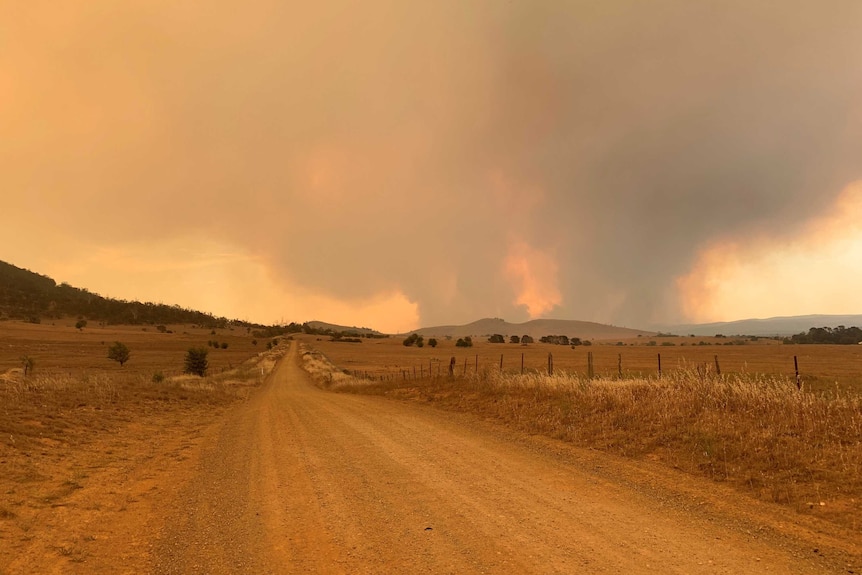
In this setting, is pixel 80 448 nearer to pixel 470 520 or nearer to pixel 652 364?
pixel 470 520

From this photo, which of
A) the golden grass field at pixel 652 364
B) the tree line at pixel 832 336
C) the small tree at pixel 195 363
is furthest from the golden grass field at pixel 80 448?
the tree line at pixel 832 336

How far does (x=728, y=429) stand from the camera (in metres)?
10.9

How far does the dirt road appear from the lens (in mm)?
5707

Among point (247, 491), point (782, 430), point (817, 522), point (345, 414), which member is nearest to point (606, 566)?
point (817, 522)

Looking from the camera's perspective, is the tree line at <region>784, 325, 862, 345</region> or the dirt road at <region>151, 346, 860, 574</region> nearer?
the dirt road at <region>151, 346, 860, 574</region>

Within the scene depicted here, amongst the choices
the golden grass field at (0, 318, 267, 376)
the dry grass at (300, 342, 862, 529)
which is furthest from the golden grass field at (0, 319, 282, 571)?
the golden grass field at (0, 318, 267, 376)

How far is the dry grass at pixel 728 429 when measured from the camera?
820 centimetres

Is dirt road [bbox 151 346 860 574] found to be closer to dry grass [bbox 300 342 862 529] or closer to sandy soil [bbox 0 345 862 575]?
sandy soil [bbox 0 345 862 575]

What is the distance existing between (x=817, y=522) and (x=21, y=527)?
1209cm

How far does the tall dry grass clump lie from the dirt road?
943 millimetres

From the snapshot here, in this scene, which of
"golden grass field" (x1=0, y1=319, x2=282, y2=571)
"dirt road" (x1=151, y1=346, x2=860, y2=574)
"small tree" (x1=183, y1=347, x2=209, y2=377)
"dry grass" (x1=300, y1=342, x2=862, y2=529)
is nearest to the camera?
"dirt road" (x1=151, y1=346, x2=860, y2=574)

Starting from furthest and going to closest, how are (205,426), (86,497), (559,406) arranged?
(205,426) < (559,406) < (86,497)

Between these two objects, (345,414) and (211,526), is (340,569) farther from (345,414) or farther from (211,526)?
(345,414)

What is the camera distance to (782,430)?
1015 cm
